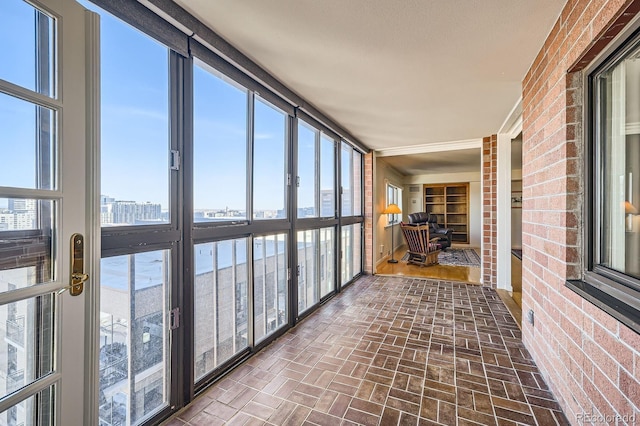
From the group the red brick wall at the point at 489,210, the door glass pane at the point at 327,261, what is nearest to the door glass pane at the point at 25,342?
the door glass pane at the point at 327,261

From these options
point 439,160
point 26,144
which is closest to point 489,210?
point 439,160

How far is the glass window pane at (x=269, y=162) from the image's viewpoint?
2393mm

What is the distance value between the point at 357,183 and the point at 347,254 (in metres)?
1.38

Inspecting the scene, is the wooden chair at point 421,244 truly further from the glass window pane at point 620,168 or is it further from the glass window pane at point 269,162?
the glass window pane at point 620,168

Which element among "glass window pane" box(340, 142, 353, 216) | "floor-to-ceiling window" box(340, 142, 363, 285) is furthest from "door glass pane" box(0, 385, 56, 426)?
"glass window pane" box(340, 142, 353, 216)

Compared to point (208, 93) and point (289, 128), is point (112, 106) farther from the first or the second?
point (289, 128)

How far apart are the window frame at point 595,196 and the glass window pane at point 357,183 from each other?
137 inches

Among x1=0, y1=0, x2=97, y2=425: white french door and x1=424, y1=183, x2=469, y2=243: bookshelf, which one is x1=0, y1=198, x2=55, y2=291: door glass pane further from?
x1=424, y1=183, x2=469, y2=243: bookshelf

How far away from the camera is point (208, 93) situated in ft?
6.32

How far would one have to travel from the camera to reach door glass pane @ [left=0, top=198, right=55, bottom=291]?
3.07 feet

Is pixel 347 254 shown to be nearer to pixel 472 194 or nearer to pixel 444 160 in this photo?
pixel 444 160

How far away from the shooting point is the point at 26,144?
0.98 m

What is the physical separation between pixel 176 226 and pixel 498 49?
2.54 meters

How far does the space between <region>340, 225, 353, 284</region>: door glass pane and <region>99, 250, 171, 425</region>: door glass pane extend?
2955 mm
